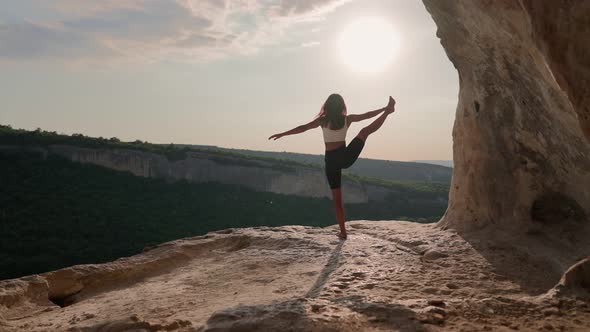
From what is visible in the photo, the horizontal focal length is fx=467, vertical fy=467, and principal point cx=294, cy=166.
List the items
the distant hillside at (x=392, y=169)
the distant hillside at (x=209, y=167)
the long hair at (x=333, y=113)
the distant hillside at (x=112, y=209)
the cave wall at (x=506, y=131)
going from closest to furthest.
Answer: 1. the cave wall at (x=506, y=131)
2. the long hair at (x=333, y=113)
3. the distant hillside at (x=112, y=209)
4. the distant hillside at (x=209, y=167)
5. the distant hillside at (x=392, y=169)

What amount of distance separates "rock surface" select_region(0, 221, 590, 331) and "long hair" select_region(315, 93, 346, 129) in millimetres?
1611

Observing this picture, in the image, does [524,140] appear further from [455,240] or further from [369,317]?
[369,317]

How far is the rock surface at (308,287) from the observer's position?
3.36 meters

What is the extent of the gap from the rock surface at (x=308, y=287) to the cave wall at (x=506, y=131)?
706mm

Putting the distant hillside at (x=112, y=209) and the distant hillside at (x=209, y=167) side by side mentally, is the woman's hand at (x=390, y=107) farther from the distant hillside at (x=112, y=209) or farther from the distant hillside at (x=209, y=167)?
the distant hillside at (x=209, y=167)

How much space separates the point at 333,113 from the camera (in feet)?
21.2

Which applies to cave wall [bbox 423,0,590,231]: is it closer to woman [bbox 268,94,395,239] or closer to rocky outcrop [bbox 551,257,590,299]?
woman [bbox 268,94,395,239]

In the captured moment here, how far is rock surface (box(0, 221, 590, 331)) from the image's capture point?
11.0 ft

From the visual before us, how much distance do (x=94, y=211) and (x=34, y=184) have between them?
6.18m

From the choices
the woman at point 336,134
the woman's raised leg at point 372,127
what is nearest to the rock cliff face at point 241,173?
the woman at point 336,134

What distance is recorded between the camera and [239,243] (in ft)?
23.5

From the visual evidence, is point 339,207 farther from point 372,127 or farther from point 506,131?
point 506,131

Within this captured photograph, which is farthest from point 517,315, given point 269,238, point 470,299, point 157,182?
point 157,182

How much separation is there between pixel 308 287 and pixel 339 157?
256cm
